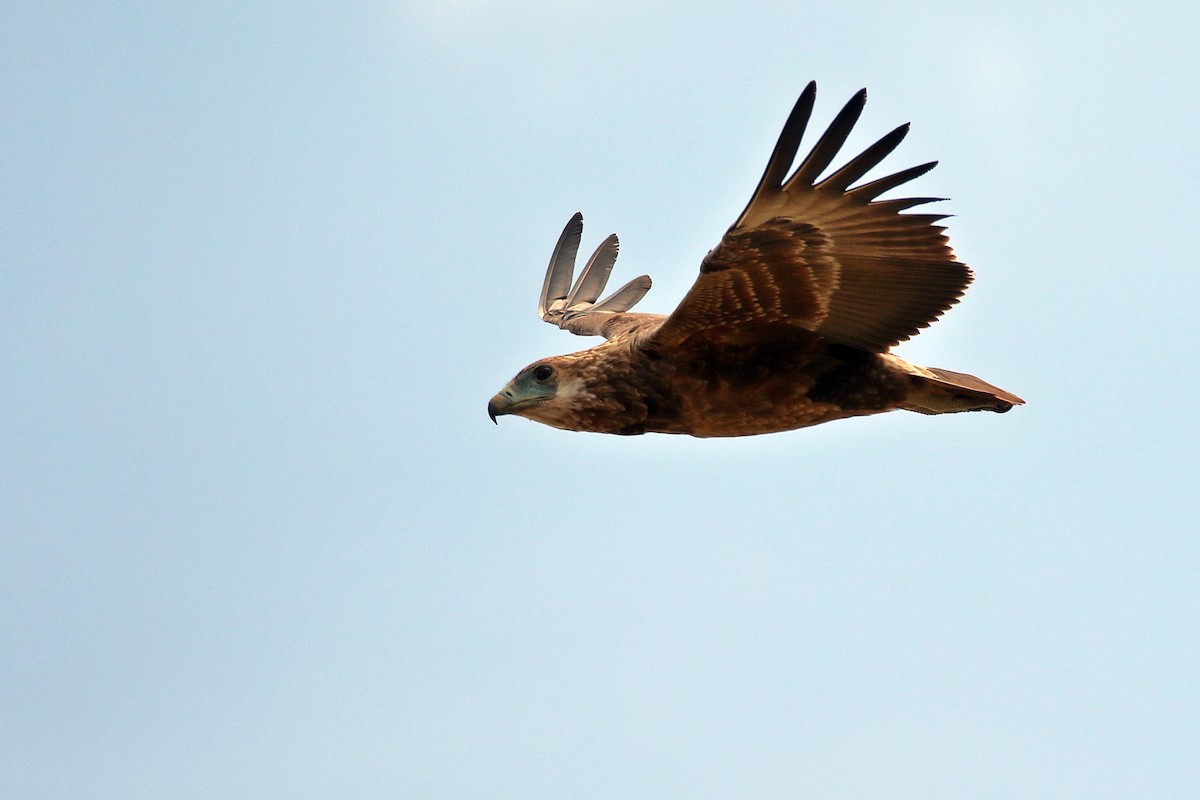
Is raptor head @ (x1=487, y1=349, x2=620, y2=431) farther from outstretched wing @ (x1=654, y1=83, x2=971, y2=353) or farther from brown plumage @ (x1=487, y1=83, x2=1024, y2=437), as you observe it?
outstretched wing @ (x1=654, y1=83, x2=971, y2=353)

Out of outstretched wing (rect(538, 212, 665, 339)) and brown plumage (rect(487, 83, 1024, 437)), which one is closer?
brown plumage (rect(487, 83, 1024, 437))

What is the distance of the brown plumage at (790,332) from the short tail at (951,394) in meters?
0.01

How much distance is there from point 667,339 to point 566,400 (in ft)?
2.23

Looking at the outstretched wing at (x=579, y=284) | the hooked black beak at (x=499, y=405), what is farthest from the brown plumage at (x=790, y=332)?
the outstretched wing at (x=579, y=284)

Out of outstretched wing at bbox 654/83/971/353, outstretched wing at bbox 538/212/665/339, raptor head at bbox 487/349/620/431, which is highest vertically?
outstretched wing at bbox 538/212/665/339

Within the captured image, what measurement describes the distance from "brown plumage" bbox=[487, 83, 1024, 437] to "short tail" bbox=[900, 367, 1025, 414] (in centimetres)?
1

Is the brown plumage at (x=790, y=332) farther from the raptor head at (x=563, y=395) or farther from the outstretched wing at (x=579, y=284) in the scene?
the outstretched wing at (x=579, y=284)

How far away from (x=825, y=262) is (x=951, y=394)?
1386mm

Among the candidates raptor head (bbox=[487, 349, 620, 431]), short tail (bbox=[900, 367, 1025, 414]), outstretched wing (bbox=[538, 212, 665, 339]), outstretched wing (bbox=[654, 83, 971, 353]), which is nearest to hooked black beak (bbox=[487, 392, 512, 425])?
raptor head (bbox=[487, 349, 620, 431])

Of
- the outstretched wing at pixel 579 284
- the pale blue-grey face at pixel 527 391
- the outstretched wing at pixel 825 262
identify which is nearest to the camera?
the outstretched wing at pixel 825 262

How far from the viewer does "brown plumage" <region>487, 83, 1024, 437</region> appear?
6820mm

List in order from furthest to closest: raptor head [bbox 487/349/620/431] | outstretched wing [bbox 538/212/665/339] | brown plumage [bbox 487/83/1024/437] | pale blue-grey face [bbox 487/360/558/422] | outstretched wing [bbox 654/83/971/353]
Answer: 1. outstretched wing [bbox 538/212/665/339]
2. pale blue-grey face [bbox 487/360/558/422]
3. raptor head [bbox 487/349/620/431]
4. brown plumage [bbox 487/83/1024/437]
5. outstretched wing [bbox 654/83/971/353]

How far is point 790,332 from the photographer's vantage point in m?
7.64

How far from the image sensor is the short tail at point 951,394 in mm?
7918
